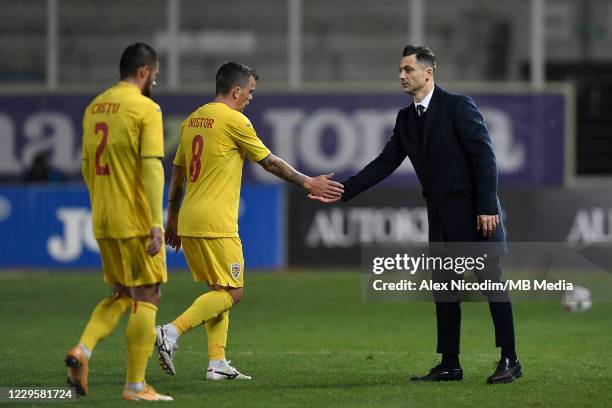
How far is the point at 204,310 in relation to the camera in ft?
28.8

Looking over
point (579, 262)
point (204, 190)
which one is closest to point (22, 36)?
point (579, 262)

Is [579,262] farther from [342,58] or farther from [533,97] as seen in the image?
[342,58]

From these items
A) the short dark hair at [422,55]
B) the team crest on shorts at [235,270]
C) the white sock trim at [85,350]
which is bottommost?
the white sock trim at [85,350]

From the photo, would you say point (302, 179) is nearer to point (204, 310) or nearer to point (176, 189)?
point (176, 189)

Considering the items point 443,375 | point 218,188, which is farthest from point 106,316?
point 443,375

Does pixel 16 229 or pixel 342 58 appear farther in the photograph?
pixel 342 58

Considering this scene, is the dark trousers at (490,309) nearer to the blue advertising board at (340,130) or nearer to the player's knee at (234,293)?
the player's knee at (234,293)

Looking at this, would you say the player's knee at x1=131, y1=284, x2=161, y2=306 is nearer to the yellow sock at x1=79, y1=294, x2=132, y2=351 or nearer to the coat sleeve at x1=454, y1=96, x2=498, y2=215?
the yellow sock at x1=79, y1=294, x2=132, y2=351

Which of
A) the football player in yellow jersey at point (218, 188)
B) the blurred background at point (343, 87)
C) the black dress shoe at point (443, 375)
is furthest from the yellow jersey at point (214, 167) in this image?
the blurred background at point (343, 87)

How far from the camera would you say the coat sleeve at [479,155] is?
877 cm

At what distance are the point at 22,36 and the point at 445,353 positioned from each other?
56.6 feet

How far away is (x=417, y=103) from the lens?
9.05 metres

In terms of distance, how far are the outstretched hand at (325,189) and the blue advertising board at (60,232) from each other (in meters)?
11.2

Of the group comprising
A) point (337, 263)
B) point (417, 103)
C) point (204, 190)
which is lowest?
point (337, 263)
